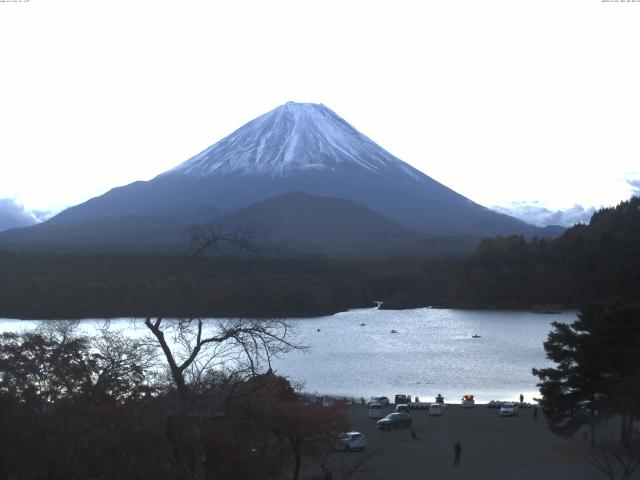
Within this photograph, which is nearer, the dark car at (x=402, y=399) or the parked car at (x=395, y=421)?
the parked car at (x=395, y=421)

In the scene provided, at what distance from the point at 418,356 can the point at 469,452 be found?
12.2 m

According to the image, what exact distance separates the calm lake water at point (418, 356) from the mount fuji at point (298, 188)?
2964 centimetres

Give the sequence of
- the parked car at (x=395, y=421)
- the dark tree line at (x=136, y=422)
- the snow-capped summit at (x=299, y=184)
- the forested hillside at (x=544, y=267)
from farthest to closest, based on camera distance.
A: the snow-capped summit at (x=299, y=184), the forested hillside at (x=544, y=267), the parked car at (x=395, y=421), the dark tree line at (x=136, y=422)

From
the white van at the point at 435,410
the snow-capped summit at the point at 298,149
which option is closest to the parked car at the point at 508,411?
the white van at the point at 435,410

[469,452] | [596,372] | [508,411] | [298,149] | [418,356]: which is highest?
[298,149]

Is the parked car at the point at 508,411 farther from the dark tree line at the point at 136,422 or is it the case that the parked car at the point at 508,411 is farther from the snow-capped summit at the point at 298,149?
the snow-capped summit at the point at 298,149

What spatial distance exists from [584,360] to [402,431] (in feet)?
10.6

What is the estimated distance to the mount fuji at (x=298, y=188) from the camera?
65625 millimetres

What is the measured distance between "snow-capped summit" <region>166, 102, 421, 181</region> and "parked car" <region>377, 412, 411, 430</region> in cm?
6554

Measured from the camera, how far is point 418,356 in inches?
887

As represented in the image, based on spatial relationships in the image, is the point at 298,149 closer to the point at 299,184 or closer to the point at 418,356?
the point at 299,184

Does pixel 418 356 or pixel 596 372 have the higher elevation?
pixel 596 372

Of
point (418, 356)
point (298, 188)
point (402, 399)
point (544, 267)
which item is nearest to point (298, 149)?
point (298, 188)

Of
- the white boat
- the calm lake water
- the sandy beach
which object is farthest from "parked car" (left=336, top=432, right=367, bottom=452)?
the white boat
